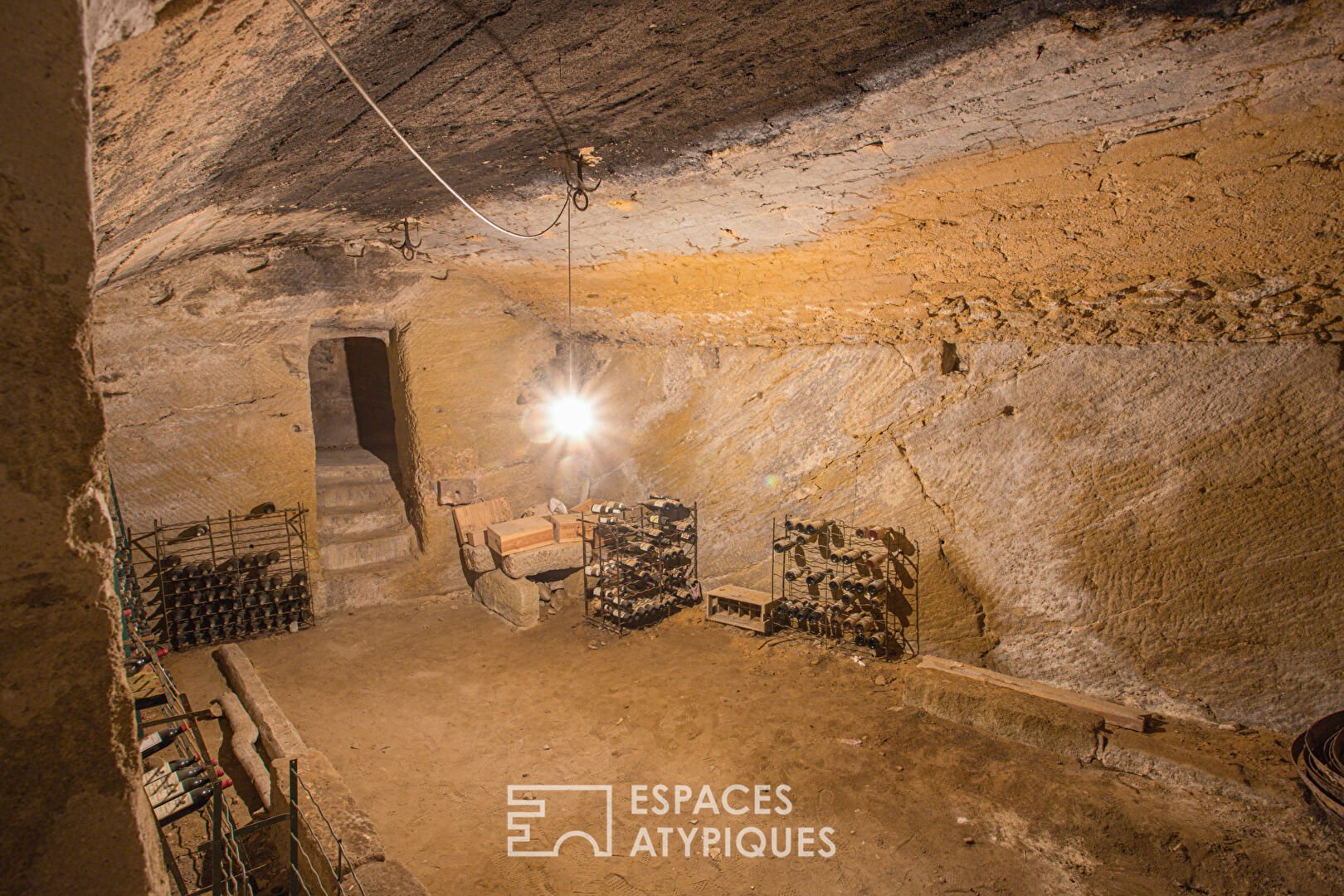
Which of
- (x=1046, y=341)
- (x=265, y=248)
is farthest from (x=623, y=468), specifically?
(x=1046, y=341)

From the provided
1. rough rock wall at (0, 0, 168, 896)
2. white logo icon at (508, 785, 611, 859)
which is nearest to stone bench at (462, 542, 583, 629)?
white logo icon at (508, 785, 611, 859)

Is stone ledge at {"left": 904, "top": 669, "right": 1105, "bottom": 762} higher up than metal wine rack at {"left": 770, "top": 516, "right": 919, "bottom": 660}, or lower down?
lower down

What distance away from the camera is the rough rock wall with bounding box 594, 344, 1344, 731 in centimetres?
409

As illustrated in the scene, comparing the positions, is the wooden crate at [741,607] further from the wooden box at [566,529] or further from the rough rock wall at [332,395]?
the rough rock wall at [332,395]

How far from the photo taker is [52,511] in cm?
110

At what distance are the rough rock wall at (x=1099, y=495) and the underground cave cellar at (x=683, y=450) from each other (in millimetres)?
31

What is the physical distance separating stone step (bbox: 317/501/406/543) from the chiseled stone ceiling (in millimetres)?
3476

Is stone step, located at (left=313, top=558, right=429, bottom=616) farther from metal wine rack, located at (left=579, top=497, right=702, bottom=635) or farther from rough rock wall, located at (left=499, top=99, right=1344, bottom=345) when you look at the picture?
rough rock wall, located at (left=499, top=99, right=1344, bottom=345)

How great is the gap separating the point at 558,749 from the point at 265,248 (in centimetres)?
493

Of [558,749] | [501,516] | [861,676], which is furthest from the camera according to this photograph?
[501,516]

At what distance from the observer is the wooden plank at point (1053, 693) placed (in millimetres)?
4516

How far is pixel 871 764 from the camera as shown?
4.50 meters

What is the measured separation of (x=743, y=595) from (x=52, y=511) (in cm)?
603

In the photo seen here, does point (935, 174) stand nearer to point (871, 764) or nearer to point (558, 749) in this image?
point (871, 764)
